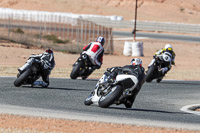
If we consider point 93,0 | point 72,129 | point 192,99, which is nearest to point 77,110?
point 72,129

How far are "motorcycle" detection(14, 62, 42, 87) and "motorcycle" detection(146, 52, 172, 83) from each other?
6120 millimetres

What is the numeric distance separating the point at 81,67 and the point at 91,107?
7.38 metres

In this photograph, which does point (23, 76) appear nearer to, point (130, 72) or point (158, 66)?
point (130, 72)

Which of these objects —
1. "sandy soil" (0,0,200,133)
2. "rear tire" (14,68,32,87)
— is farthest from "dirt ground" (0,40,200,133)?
"rear tire" (14,68,32,87)

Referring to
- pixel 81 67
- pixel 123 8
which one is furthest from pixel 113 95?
pixel 123 8

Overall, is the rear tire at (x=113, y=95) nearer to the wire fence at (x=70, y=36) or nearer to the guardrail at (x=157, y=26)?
the wire fence at (x=70, y=36)

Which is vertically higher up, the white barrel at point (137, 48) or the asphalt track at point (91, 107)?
the asphalt track at point (91, 107)

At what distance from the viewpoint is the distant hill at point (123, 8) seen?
8646 centimetres

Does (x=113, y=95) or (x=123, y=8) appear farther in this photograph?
(x=123, y=8)

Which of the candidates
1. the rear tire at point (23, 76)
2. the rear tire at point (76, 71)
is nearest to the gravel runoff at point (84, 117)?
the rear tire at point (23, 76)

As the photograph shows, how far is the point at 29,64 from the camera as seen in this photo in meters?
15.3

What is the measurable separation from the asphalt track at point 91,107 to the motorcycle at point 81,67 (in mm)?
896

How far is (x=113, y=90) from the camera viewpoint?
38.8 feet

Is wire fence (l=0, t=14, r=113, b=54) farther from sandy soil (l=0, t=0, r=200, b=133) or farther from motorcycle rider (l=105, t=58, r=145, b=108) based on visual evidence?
motorcycle rider (l=105, t=58, r=145, b=108)
